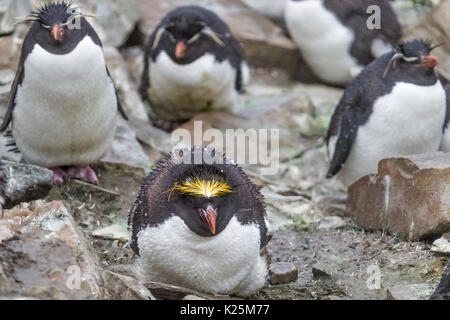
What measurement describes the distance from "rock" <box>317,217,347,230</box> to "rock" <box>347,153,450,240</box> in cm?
12

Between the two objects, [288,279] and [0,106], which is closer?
[288,279]

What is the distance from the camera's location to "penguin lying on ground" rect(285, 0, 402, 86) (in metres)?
8.95

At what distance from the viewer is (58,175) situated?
5895 millimetres

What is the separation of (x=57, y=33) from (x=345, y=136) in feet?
7.85

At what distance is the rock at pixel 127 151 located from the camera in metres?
6.36

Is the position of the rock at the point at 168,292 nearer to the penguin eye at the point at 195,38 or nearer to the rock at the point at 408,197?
the rock at the point at 408,197

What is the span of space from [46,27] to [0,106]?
1283 mm

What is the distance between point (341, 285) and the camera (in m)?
4.55

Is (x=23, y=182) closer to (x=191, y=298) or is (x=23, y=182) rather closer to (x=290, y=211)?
(x=191, y=298)

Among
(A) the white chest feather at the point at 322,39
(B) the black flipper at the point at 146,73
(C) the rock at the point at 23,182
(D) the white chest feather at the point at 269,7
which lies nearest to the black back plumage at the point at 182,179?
(C) the rock at the point at 23,182

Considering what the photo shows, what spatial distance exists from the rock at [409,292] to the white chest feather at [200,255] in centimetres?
70

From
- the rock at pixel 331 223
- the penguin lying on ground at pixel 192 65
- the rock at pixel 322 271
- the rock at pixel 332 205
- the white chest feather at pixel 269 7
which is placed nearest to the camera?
the rock at pixel 322 271
